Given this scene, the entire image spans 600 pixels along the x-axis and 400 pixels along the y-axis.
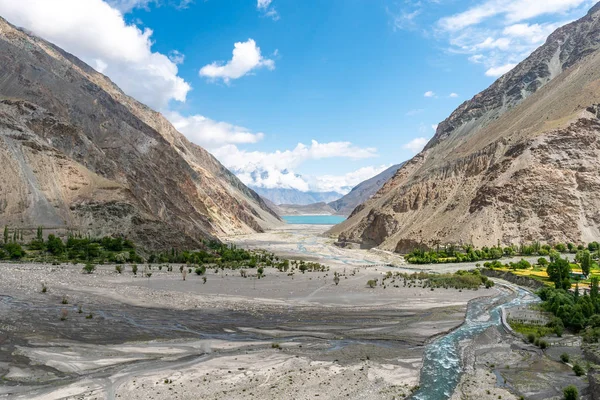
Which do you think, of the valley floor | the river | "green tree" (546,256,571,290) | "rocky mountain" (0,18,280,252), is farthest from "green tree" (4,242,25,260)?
"green tree" (546,256,571,290)

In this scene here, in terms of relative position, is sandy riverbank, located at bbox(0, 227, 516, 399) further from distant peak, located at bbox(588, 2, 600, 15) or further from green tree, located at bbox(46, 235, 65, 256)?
distant peak, located at bbox(588, 2, 600, 15)

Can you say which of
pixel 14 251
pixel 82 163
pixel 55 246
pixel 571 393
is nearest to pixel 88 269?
pixel 14 251

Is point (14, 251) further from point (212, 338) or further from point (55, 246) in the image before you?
point (212, 338)

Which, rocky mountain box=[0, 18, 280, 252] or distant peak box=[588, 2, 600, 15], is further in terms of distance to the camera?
distant peak box=[588, 2, 600, 15]

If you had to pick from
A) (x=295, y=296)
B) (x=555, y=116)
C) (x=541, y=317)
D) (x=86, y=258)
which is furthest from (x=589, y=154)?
(x=86, y=258)

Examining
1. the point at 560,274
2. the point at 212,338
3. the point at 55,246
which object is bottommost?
the point at 212,338

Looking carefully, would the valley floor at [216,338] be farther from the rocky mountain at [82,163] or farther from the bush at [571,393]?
the rocky mountain at [82,163]
